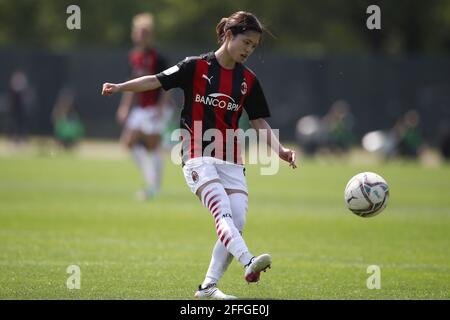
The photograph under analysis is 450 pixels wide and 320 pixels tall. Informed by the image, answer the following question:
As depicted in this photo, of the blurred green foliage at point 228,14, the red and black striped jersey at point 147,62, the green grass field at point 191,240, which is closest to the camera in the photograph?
the green grass field at point 191,240

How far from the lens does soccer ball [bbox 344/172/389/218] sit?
→ 8773 millimetres

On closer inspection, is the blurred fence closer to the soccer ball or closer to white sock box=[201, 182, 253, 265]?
the soccer ball

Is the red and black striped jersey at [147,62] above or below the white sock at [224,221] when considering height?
above

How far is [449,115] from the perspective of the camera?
1571 inches

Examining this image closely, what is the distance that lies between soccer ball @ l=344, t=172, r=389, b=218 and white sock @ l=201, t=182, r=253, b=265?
1338 mm

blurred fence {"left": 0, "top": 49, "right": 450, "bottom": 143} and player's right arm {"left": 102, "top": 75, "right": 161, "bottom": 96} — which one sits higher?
blurred fence {"left": 0, "top": 49, "right": 450, "bottom": 143}

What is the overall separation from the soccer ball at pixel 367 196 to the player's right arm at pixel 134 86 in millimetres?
2069

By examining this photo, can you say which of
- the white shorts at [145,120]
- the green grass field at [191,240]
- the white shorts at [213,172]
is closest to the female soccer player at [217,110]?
the white shorts at [213,172]

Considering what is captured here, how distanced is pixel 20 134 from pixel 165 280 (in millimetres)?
28509

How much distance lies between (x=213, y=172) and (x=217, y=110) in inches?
21.6

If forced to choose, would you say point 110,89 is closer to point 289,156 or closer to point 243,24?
point 243,24

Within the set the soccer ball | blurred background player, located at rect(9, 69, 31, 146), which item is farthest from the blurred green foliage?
the soccer ball

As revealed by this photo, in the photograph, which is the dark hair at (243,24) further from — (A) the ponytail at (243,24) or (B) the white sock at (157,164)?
(B) the white sock at (157,164)

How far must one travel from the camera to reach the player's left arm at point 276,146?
27.7 feet
